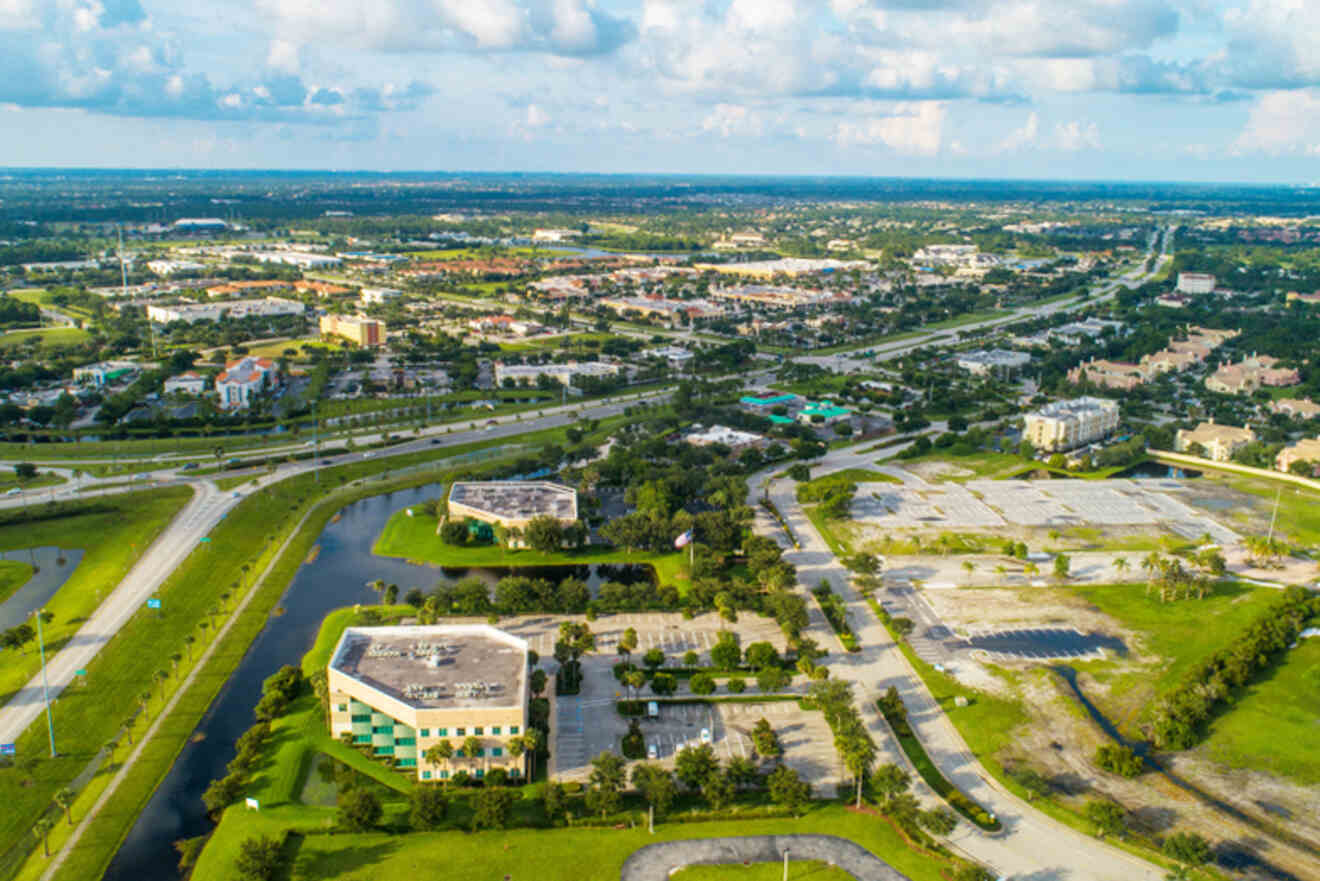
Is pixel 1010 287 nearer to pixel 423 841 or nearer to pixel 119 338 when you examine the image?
pixel 119 338

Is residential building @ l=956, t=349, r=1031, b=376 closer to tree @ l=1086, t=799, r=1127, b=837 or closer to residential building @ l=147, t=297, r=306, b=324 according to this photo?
tree @ l=1086, t=799, r=1127, b=837

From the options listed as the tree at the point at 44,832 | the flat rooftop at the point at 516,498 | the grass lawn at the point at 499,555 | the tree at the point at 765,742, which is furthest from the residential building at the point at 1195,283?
the tree at the point at 44,832

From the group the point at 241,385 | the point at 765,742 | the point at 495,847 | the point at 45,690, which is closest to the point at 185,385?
the point at 241,385

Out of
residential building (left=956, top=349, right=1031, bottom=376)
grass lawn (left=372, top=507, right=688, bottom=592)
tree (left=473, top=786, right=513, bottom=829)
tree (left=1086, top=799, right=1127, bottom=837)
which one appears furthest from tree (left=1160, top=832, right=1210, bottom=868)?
residential building (left=956, top=349, right=1031, bottom=376)

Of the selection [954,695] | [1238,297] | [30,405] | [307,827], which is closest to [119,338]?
[30,405]

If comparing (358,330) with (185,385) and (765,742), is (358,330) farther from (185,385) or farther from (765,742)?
(765,742)
